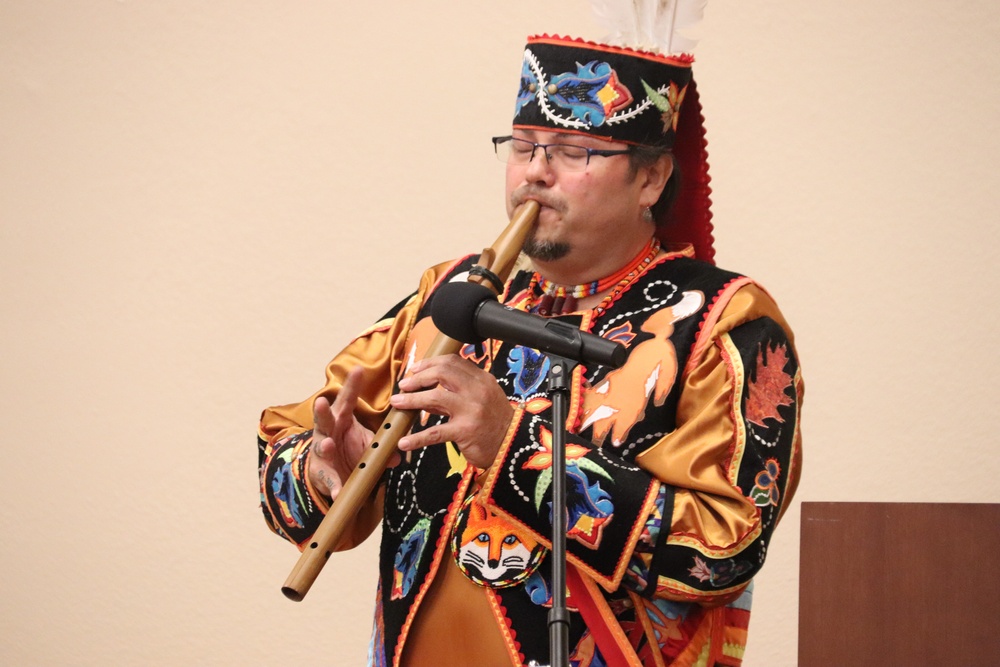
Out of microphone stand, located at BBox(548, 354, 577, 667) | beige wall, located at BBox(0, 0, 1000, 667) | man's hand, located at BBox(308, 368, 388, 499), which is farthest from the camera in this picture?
beige wall, located at BBox(0, 0, 1000, 667)

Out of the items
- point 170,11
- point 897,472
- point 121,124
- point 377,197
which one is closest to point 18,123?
point 121,124

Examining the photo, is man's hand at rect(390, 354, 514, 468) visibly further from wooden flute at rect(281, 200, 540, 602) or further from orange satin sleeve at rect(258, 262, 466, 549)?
orange satin sleeve at rect(258, 262, 466, 549)

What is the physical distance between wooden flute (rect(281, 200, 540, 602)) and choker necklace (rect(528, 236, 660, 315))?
25cm

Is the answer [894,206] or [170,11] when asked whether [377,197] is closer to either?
[170,11]

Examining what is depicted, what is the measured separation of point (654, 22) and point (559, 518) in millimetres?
1158

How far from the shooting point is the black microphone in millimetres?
1597

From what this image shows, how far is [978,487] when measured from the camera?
Result: 11.5ft

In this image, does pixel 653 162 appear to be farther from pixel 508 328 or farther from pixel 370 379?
pixel 508 328

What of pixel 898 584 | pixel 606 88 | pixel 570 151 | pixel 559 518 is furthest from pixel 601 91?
pixel 898 584

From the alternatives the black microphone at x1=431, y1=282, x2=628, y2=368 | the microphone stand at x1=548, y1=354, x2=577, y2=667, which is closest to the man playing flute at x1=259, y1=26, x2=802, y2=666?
the black microphone at x1=431, y1=282, x2=628, y2=368

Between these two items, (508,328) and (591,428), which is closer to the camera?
(508,328)

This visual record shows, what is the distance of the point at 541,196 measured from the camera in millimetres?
2213

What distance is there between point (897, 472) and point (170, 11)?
2501 millimetres

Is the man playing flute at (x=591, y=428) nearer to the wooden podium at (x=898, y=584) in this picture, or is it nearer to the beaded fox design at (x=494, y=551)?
the beaded fox design at (x=494, y=551)
